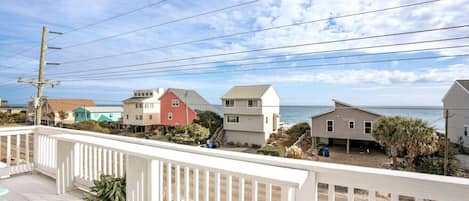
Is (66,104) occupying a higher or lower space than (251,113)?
higher

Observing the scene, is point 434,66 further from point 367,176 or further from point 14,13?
point 14,13

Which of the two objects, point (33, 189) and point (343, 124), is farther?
point (343, 124)

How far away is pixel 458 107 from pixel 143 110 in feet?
69.2

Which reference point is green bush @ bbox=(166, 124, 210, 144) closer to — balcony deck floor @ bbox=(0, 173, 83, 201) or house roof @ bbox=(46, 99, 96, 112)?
balcony deck floor @ bbox=(0, 173, 83, 201)

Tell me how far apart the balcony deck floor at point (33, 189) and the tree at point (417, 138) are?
10011 millimetres

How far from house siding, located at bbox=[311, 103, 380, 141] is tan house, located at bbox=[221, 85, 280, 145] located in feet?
12.0

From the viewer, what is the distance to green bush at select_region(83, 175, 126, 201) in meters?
2.14

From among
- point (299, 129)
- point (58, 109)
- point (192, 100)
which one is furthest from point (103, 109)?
point (299, 129)

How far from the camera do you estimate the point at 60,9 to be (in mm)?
5820

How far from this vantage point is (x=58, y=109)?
26.0m

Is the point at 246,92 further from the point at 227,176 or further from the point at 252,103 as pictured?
the point at 227,176

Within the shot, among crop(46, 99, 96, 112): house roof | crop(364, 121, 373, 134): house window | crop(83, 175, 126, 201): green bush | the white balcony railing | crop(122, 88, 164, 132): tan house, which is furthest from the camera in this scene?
crop(46, 99, 96, 112): house roof

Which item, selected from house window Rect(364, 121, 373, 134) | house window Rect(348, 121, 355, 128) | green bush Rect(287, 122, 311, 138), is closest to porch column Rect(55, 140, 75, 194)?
house window Rect(364, 121, 373, 134)

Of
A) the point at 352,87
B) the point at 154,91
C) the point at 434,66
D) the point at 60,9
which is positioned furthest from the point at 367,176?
the point at 154,91
